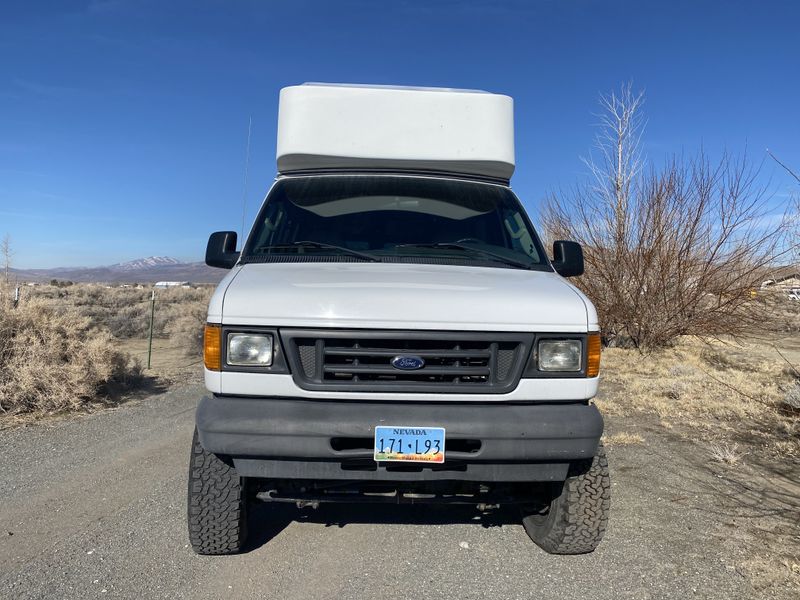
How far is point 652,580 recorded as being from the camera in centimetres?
334

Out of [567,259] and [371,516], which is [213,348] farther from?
[567,259]

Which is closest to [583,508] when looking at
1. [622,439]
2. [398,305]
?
[398,305]

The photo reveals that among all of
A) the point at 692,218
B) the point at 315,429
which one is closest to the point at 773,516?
the point at 315,429

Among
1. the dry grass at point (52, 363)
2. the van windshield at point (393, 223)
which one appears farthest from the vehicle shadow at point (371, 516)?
the dry grass at point (52, 363)

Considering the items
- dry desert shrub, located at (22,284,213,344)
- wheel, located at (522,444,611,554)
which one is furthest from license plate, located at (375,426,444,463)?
dry desert shrub, located at (22,284,213,344)

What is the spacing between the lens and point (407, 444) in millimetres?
2900

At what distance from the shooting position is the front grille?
9.82 ft

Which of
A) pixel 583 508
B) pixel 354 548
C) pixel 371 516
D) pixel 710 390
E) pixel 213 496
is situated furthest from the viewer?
pixel 710 390

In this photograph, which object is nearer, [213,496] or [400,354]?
[400,354]

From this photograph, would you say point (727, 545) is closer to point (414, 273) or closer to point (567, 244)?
point (567, 244)

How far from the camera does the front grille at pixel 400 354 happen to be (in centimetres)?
299

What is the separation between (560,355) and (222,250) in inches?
97.6

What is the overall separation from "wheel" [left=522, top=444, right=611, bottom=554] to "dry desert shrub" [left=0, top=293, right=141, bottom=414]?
601 centimetres

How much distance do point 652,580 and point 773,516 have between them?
4.70 ft
